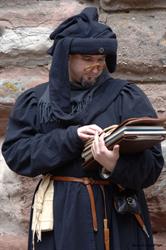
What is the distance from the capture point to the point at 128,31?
268 cm

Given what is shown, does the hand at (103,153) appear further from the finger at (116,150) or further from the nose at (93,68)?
the nose at (93,68)

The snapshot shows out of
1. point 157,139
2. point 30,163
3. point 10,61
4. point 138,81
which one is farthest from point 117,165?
point 10,61

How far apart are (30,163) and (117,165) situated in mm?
279

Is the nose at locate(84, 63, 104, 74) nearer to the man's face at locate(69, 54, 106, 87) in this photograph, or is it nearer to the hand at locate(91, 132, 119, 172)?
the man's face at locate(69, 54, 106, 87)

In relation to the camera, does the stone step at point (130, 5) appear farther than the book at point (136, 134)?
Yes

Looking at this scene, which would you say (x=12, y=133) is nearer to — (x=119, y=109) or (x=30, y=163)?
(x=30, y=163)

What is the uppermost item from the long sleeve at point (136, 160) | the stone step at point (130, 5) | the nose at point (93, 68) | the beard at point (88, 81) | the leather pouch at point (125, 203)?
the stone step at point (130, 5)

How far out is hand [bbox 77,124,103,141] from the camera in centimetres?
201

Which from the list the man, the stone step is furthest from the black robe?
the stone step

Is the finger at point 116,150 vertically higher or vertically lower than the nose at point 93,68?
lower

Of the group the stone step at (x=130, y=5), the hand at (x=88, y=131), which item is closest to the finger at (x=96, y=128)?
the hand at (x=88, y=131)

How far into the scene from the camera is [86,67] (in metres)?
2.14

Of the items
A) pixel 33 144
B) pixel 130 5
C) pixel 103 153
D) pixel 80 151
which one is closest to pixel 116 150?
pixel 103 153

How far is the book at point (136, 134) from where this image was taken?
6.26ft
